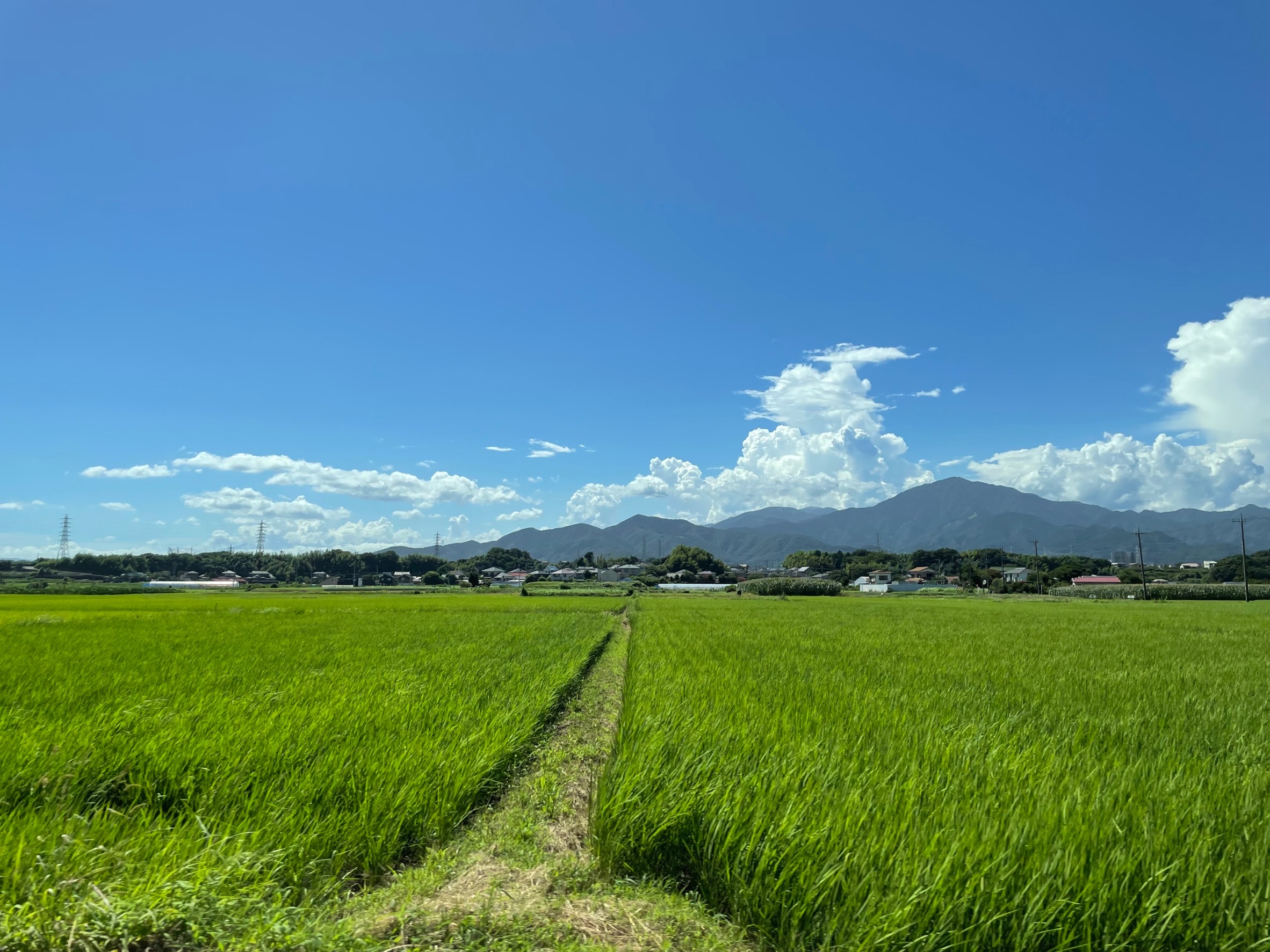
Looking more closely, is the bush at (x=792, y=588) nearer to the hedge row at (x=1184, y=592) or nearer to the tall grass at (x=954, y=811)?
the hedge row at (x=1184, y=592)

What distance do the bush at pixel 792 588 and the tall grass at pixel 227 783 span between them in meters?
65.4

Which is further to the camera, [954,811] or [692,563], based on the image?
[692,563]

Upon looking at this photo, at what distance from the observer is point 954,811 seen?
3.08m

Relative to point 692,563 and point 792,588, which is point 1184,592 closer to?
point 792,588

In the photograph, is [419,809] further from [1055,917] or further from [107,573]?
[107,573]

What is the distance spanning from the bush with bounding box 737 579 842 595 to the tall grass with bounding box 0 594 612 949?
215 feet

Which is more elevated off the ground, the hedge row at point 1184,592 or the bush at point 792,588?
the hedge row at point 1184,592

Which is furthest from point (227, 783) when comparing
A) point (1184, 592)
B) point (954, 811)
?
point (1184, 592)

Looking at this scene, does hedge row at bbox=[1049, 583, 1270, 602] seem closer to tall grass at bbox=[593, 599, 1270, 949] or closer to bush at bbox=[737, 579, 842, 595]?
bush at bbox=[737, 579, 842, 595]

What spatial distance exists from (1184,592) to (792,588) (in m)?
35.9

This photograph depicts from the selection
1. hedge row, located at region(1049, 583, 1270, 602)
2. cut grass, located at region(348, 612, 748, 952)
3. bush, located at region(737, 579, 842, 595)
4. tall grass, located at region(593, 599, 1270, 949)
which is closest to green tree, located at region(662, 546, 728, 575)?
bush, located at region(737, 579, 842, 595)

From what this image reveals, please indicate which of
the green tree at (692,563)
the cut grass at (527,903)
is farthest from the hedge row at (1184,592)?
the green tree at (692,563)

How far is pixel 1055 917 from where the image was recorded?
2.36m

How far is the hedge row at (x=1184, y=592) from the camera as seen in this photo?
52.9 meters
